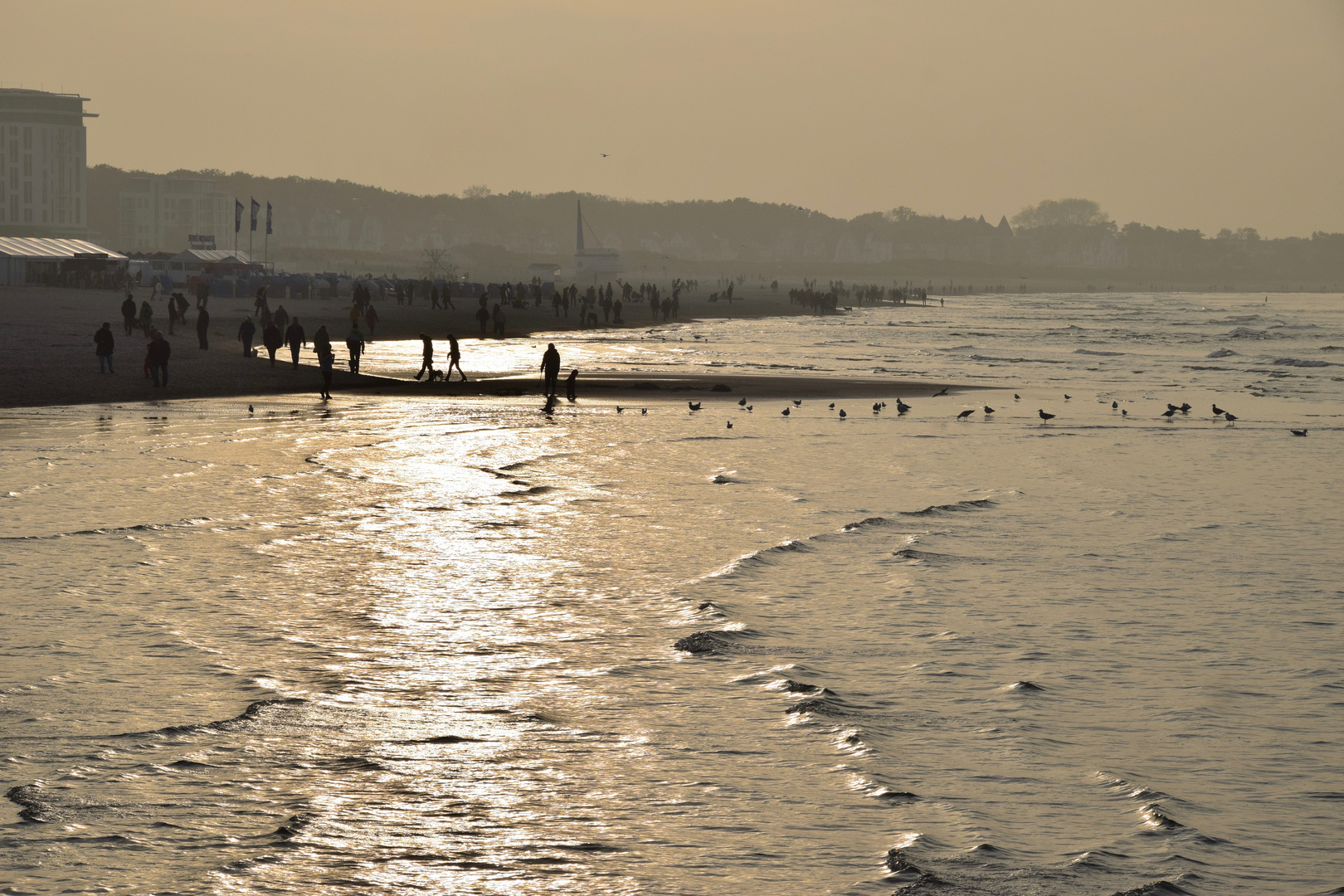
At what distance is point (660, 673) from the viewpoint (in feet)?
29.9

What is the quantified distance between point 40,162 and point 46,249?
274 ft

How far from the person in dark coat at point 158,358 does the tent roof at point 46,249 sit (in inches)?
1967

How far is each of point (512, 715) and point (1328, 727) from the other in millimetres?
4843

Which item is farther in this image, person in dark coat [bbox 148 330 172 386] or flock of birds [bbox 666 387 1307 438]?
person in dark coat [bbox 148 330 172 386]

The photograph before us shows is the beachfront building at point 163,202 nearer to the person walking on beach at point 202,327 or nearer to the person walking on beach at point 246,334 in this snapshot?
the person walking on beach at point 202,327

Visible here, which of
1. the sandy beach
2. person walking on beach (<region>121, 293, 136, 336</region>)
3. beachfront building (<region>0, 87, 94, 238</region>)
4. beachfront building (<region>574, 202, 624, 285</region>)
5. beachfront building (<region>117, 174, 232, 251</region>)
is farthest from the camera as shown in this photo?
beachfront building (<region>117, 174, 232, 251</region>)

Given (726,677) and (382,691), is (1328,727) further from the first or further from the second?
(382,691)

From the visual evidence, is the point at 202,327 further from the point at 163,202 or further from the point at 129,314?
the point at 163,202

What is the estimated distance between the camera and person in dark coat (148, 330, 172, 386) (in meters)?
28.9

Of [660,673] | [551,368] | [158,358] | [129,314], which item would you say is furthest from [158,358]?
[660,673]

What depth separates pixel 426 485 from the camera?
55.5 ft

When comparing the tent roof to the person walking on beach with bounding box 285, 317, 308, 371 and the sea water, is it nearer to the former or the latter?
the person walking on beach with bounding box 285, 317, 308, 371

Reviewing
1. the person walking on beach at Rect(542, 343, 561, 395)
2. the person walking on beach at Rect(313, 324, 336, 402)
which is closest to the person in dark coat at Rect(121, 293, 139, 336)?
the person walking on beach at Rect(313, 324, 336, 402)

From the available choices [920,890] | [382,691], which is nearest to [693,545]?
[382,691]
